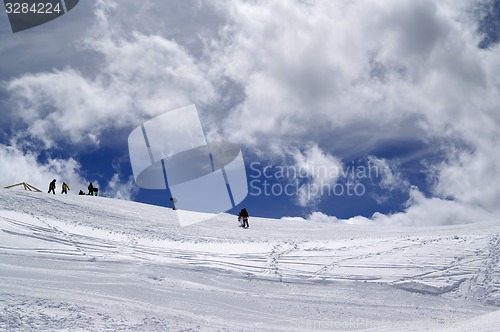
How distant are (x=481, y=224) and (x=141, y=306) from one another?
871 inches

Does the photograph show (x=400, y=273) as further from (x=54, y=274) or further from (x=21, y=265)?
(x=21, y=265)

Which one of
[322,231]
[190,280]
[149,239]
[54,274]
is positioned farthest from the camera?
[322,231]

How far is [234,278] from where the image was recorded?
17.8m

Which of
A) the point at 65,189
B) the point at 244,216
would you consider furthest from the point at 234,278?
the point at 65,189

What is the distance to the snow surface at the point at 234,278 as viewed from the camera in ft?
44.1

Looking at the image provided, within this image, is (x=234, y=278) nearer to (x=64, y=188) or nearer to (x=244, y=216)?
(x=244, y=216)

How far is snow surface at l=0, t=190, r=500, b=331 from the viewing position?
1345 centimetres

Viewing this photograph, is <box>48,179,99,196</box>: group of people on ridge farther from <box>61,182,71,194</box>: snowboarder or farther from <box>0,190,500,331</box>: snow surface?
<box>0,190,500,331</box>: snow surface

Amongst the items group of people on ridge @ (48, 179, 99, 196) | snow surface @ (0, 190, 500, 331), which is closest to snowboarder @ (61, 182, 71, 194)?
group of people on ridge @ (48, 179, 99, 196)

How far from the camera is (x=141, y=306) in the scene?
14.0 meters

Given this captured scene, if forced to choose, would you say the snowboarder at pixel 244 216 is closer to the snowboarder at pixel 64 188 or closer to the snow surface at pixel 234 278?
the snow surface at pixel 234 278

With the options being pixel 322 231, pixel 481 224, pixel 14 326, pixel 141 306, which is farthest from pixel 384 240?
pixel 14 326

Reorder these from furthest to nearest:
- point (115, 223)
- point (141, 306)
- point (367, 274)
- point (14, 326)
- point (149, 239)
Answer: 1. point (115, 223)
2. point (149, 239)
3. point (367, 274)
4. point (141, 306)
5. point (14, 326)

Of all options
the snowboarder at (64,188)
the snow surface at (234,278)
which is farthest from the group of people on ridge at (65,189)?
the snow surface at (234,278)
